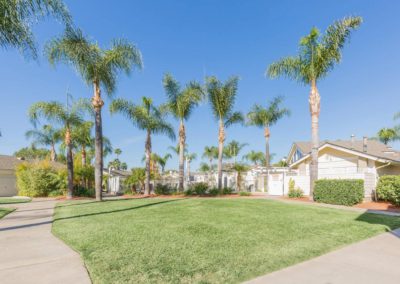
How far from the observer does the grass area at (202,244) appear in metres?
3.33

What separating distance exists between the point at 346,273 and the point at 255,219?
12.7ft

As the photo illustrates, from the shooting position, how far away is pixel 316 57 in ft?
47.3

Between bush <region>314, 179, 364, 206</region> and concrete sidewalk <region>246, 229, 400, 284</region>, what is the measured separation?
Result: 28.6ft

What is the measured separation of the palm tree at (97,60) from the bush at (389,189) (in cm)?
1508

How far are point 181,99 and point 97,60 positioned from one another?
25.0 feet

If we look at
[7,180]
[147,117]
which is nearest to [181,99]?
[147,117]

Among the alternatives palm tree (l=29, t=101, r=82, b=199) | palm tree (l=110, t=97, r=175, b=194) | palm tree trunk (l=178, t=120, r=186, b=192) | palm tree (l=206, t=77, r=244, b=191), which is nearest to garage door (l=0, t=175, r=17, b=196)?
palm tree (l=29, t=101, r=82, b=199)

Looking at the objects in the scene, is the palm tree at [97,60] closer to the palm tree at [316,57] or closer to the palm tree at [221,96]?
the palm tree at [221,96]

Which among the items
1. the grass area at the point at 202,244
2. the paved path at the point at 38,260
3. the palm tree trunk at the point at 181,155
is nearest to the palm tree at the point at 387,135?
the palm tree trunk at the point at 181,155

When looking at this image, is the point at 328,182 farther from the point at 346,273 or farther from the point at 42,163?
the point at 42,163

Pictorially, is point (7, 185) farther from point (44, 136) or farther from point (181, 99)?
point (181, 99)

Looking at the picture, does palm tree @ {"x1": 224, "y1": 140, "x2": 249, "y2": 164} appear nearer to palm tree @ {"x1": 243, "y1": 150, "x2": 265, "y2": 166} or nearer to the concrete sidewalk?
palm tree @ {"x1": 243, "y1": 150, "x2": 265, "y2": 166}

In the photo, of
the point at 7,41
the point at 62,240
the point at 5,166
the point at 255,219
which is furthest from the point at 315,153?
the point at 5,166

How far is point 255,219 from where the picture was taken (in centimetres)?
723
